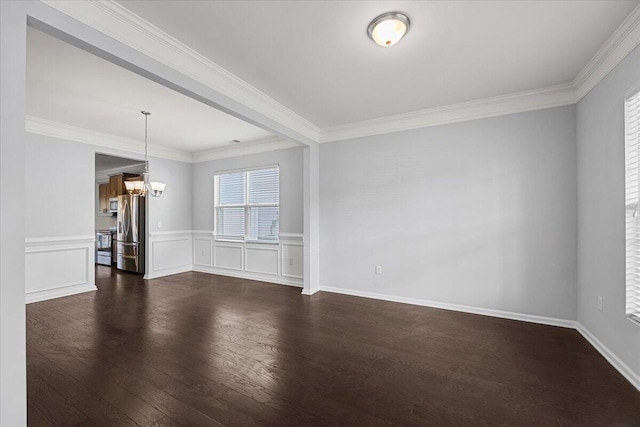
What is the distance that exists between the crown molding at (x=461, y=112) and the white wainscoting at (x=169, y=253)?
4.15 m

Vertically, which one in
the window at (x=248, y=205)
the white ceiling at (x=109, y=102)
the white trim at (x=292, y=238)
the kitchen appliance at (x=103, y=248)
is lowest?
the kitchen appliance at (x=103, y=248)

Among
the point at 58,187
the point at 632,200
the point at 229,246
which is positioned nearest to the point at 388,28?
the point at 632,200

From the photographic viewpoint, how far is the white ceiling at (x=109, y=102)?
273cm

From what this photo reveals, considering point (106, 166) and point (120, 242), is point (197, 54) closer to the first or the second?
point (120, 242)

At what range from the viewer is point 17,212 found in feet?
5.10

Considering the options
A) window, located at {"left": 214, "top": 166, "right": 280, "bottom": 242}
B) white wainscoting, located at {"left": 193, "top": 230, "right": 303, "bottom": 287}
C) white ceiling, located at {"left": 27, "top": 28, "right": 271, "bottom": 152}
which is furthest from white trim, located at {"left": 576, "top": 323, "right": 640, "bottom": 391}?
white ceiling, located at {"left": 27, "top": 28, "right": 271, "bottom": 152}

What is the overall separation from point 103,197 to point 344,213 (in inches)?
291

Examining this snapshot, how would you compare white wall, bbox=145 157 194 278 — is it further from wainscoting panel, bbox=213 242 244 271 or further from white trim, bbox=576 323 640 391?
white trim, bbox=576 323 640 391

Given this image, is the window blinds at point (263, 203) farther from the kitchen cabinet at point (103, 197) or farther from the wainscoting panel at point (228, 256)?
the kitchen cabinet at point (103, 197)

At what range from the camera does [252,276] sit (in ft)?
19.1

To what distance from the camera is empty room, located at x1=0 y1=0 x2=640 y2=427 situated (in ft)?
6.37

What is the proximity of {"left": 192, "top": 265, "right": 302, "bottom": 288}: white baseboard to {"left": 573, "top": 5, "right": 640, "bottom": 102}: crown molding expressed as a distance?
15.5 feet

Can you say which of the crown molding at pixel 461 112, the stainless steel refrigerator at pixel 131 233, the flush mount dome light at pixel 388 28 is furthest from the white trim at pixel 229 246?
the flush mount dome light at pixel 388 28

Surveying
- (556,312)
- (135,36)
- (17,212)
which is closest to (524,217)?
(556,312)
